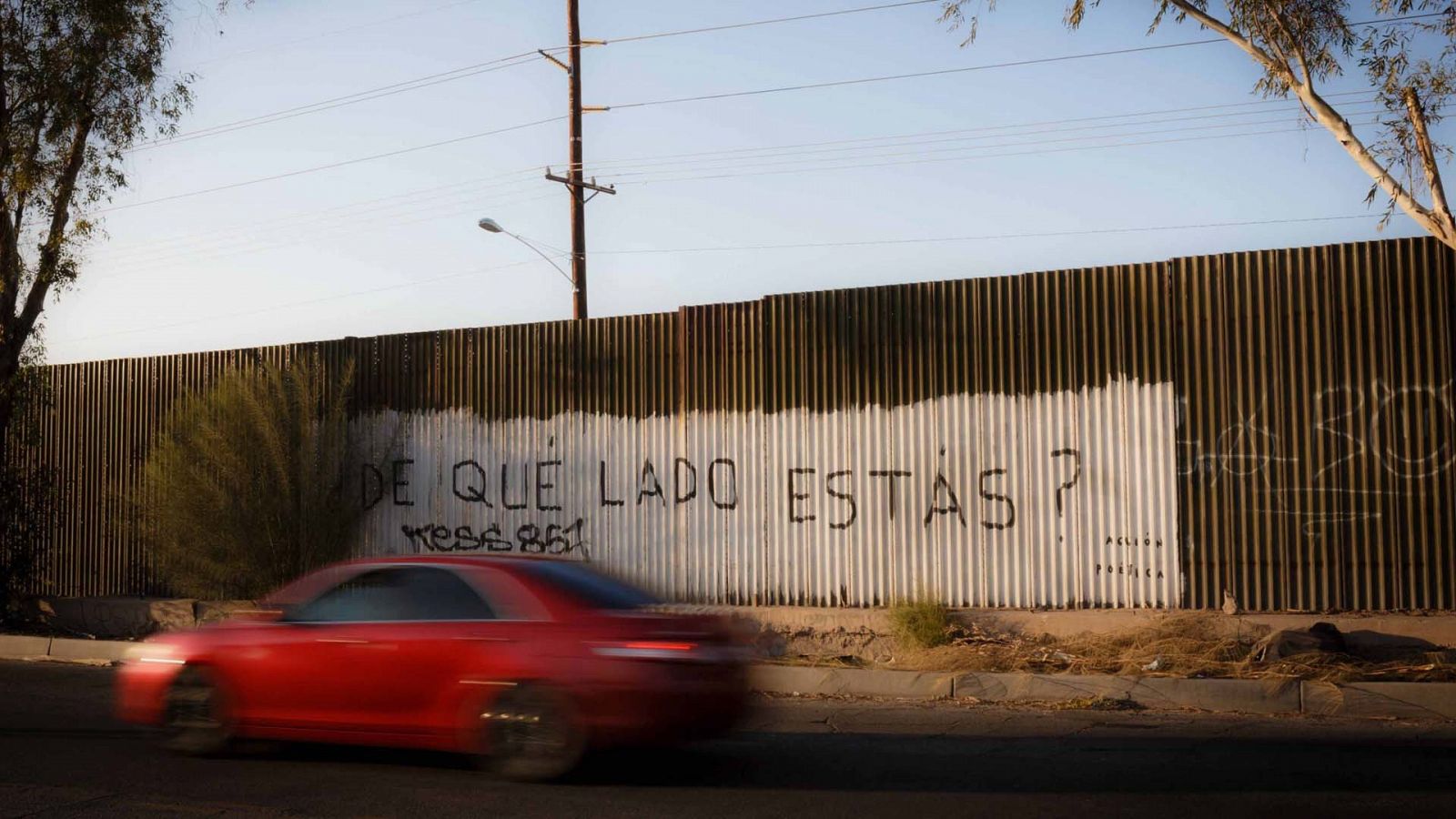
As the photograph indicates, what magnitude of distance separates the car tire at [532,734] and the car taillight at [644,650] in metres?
0.38

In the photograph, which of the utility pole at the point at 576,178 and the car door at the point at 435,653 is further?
the utility pole at the point at 576,178

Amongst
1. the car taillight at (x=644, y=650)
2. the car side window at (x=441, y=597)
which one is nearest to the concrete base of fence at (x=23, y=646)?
the car side window at (x=441, y=597)

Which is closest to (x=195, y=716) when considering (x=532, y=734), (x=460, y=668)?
(x=460, y=668)

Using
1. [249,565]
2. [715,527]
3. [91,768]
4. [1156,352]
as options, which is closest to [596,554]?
[715,527]

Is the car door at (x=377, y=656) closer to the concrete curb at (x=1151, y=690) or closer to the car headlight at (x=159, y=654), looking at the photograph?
the car headlight at (x=159, y=654)

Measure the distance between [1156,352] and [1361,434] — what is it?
6.86 feet

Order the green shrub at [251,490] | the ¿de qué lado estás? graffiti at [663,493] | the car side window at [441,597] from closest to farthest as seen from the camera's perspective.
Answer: the car side window at [441,597] < the ¿de qué lado estás? graffiti at [663,493] < the green shrub at [251,490]

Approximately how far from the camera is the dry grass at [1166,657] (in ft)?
37.4

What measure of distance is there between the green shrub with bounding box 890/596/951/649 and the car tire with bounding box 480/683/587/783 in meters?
6.53

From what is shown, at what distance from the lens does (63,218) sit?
18.0m

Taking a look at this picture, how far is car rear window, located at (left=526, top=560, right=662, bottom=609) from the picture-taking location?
8.18 meters

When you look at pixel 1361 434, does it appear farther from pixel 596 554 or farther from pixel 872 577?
pixel 596 554

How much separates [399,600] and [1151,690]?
6.61 m

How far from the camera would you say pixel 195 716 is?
9031 mm
